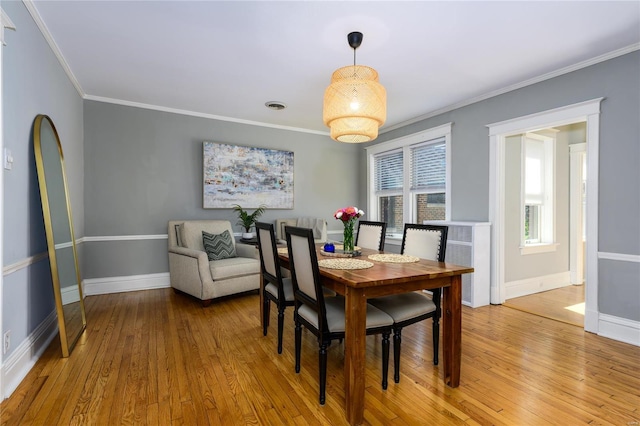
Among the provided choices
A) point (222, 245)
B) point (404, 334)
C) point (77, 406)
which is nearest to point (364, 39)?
point (404, 334)

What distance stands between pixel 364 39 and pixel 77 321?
3345 millimetres

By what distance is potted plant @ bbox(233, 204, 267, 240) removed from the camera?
459 cm

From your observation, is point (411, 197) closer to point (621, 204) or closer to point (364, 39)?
point (621, 204)

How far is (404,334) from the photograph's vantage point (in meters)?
2.83

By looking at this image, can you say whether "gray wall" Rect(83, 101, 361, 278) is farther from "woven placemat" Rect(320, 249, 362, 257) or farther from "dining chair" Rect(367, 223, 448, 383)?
"dining chair" Rect(367, 223, 448, 383)

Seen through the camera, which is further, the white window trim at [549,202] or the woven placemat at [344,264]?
the white window trim at [549,202]

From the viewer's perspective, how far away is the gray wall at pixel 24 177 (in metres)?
1.92

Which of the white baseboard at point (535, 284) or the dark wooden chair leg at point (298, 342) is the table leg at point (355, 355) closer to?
the dark wooden chair leg at point (298, 342)

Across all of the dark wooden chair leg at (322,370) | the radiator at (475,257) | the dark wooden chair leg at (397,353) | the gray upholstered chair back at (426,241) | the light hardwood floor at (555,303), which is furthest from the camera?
the radiator at (475,257)

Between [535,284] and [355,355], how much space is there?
3.66m

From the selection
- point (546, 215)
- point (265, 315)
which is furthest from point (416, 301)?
point (546, 215)

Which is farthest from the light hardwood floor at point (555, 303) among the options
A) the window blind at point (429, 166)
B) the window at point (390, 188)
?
the window at point (390, 188)

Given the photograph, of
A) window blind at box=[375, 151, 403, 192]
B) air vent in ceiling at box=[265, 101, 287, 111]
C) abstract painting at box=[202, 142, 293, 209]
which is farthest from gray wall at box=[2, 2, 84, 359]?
window blind at box=[375, 151, 403, 192]

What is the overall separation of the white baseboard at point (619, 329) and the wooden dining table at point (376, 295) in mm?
1818
